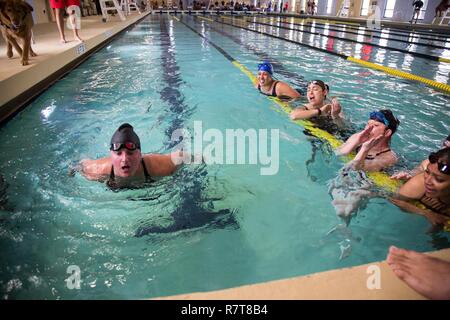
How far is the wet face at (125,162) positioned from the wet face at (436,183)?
2.14 metres

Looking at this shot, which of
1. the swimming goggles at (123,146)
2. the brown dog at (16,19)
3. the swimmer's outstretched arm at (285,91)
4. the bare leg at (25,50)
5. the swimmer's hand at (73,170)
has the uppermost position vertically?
the brown dog at (16,19)

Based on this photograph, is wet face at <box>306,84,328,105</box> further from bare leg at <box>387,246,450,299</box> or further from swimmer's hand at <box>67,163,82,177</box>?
swimmer's hand at <box>67,163,82,177</box>

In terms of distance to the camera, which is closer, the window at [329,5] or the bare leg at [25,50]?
the bare leg at [25,50]

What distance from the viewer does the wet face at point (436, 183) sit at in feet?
6.81

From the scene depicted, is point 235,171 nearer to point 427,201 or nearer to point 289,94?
point 427,201

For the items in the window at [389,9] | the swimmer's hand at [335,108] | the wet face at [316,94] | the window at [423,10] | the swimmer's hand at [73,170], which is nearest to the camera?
the swimmer's hand at [73,170]

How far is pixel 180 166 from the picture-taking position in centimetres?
301

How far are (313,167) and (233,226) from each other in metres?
1.33

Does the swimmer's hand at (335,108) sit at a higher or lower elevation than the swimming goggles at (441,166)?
lower

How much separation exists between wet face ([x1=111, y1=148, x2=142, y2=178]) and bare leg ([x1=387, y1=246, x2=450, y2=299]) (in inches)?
75.2

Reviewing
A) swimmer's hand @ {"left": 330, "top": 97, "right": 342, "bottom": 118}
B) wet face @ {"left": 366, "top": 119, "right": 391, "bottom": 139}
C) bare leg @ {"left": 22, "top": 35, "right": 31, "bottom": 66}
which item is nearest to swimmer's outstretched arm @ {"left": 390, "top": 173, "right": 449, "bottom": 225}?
wet face @ {"left": 366, "top": 119, "right": 391, "bottom": 139}

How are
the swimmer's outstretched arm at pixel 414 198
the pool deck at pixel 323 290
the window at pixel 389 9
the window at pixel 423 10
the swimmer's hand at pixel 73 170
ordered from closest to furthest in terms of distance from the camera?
the pool deck at pixel 323 290, the swimmer's outstretched arm at pixel 414 198, the swimmer's hand at pixel 73 170, the window at pixel 423 10, the window at pixel 389 9

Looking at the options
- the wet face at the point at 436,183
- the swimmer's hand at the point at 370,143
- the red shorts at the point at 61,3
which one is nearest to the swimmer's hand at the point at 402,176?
the swimmer's hand at the point at 370,143

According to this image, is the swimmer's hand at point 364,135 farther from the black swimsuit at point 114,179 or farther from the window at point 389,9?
the window at point 389,9
